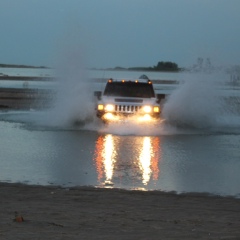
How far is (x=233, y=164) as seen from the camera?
46.8ft

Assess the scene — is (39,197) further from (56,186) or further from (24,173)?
(24,173)

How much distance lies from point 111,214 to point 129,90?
14.5 m

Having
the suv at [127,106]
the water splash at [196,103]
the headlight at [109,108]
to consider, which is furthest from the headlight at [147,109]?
the water splash at [196,103]

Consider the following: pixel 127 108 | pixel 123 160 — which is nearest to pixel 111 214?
pixel 123 160

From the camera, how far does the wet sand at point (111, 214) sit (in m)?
6.87

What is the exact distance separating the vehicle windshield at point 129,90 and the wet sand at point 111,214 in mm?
11832

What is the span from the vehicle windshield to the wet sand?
1183 cm

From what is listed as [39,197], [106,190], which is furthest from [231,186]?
[39,197]

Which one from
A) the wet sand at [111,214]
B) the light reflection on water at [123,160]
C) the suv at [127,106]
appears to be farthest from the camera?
the suv at [127,106]

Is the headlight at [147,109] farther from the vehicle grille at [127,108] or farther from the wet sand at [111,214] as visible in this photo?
the wet sand at [111,214]

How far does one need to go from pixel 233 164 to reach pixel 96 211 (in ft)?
21.3

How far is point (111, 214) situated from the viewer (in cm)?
813

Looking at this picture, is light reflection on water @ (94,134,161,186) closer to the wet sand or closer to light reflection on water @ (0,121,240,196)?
light reflection on water @ (0,121,240,196)

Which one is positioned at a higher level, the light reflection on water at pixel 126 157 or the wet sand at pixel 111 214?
the light reflection on water at pixel 126 157
